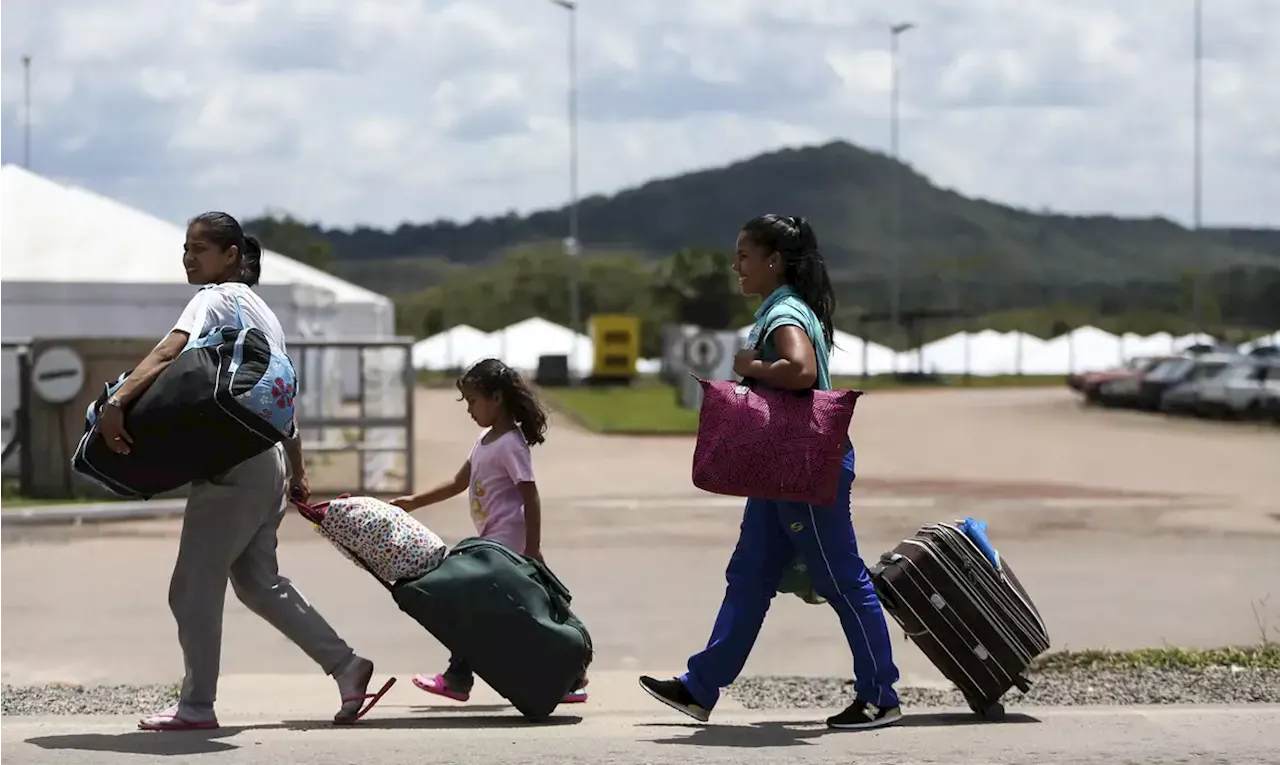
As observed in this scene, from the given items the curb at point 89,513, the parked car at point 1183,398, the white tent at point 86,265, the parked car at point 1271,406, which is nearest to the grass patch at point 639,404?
the curb at point 89,513

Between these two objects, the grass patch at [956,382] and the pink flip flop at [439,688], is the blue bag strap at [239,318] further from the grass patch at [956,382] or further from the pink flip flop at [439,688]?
the grass patch at [956,382]

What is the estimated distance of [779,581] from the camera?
660 cm

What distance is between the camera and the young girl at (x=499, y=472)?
23.3 feet

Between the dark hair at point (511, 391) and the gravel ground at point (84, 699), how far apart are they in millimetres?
1790

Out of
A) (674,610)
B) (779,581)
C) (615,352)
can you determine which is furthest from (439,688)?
(615,352)

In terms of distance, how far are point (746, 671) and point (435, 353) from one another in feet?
277

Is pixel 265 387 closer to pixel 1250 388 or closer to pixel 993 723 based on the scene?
pixel 993 723

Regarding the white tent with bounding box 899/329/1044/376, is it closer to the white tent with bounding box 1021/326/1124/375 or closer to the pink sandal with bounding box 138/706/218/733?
the white tent with bounding box 1021/326/1124/375

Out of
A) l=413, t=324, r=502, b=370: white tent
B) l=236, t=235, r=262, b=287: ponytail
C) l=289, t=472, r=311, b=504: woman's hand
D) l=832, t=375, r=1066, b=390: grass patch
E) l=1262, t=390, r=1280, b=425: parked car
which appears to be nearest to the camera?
l=236, t=235, r=262, b=287: ponytail

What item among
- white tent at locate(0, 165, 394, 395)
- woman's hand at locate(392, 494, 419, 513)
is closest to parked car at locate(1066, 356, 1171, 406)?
white tent at locate(0, 165, 394, 395)

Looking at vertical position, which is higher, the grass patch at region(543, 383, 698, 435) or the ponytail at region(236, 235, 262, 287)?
the ponytail at region(236, 235, 262, 287)

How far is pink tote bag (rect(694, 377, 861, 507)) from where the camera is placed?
621 cm

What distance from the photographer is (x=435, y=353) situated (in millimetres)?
92500

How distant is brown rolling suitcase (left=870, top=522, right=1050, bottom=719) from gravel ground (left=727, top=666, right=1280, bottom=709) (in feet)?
2.30
